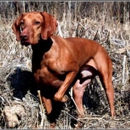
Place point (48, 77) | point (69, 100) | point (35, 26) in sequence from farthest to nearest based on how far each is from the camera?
1. point (69, 100)
2. point (48, 77)
3. point (35, 26)

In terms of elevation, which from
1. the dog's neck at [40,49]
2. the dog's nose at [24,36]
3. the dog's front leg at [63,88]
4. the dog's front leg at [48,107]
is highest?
the dog's nose at [24,36]

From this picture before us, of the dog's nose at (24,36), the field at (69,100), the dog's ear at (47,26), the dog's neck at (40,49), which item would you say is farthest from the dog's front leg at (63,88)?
the dog's nose at (24,36)

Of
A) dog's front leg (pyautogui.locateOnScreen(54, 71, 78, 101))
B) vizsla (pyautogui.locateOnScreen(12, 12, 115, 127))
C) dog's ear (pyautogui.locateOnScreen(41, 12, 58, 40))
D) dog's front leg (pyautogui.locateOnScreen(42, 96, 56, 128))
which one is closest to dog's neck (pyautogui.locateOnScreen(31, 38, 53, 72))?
vizsla (pyautogui.locateOnScreen(12, 12, 115, 127))

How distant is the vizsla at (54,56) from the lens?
16.7 feet

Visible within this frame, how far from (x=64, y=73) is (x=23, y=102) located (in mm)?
706

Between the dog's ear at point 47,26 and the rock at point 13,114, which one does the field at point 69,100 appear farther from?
the dog's ear at point 47,26

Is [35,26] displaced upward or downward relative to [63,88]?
upward

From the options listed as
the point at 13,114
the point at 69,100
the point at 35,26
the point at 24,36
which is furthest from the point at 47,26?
the point at 69,100

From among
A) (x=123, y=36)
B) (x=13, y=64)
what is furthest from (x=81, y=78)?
(x=123, y=36)

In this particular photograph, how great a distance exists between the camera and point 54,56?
17.7 feet

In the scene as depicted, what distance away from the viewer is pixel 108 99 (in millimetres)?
6145

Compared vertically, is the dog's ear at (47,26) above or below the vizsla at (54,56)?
above

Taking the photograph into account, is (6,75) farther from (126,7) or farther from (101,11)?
(126,7)

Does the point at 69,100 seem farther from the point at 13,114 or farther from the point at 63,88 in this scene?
the point at 13,114
